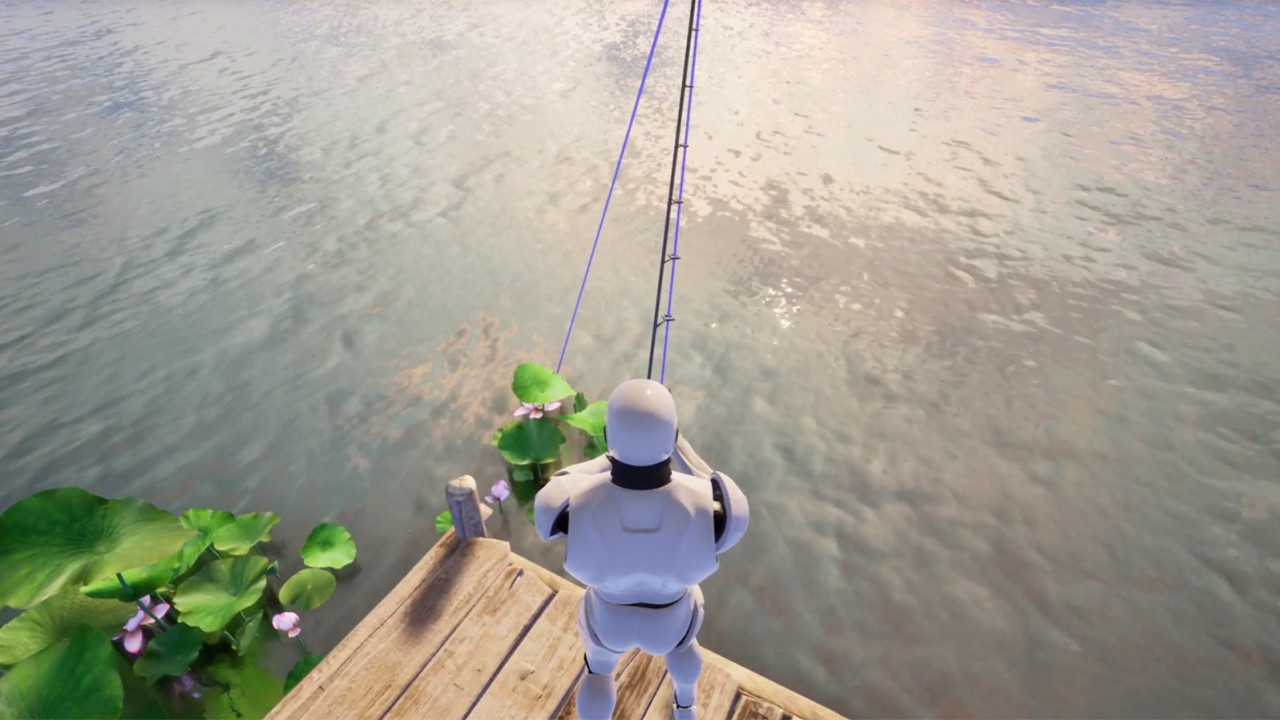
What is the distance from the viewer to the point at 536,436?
5504mm

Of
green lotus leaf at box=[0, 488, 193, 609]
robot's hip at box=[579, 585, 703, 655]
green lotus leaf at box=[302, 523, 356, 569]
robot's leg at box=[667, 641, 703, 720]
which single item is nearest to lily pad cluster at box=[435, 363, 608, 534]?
green lotus leaf at box=[302, 523, 356, 569]

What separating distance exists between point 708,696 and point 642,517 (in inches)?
62.9

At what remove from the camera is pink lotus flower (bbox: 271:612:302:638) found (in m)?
4.27

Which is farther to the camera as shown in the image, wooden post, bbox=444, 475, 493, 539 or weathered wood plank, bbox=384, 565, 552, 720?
wooden post, bbox=444, 475, 493, 539

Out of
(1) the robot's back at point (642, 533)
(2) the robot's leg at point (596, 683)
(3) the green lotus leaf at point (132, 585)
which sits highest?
(1) the robot's back at point (642, 533)

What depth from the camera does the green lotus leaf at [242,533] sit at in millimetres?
4477

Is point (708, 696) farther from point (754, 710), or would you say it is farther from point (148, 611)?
point (148, 611)

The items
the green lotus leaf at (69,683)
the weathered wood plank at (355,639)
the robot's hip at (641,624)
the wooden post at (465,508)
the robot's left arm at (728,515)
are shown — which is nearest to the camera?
the robot's left arm at (728,515)

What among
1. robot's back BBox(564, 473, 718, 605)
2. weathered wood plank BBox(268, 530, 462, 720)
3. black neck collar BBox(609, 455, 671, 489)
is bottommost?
weathered wood plank BBox(268, 530, 462, 720)

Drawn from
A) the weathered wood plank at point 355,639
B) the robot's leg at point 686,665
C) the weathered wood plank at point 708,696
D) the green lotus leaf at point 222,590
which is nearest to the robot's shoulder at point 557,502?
the robot's leg at point 686,665

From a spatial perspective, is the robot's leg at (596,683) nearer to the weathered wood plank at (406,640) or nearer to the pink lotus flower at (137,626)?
the weathered wood plank at (406,640)

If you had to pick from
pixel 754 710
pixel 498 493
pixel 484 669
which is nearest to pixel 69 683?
pixel 484 669

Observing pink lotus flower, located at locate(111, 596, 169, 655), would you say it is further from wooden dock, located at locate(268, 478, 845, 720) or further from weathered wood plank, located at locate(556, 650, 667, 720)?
weathered wood plank, located at locate(556, 650, 667, 720)

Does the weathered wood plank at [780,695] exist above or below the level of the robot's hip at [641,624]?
below
